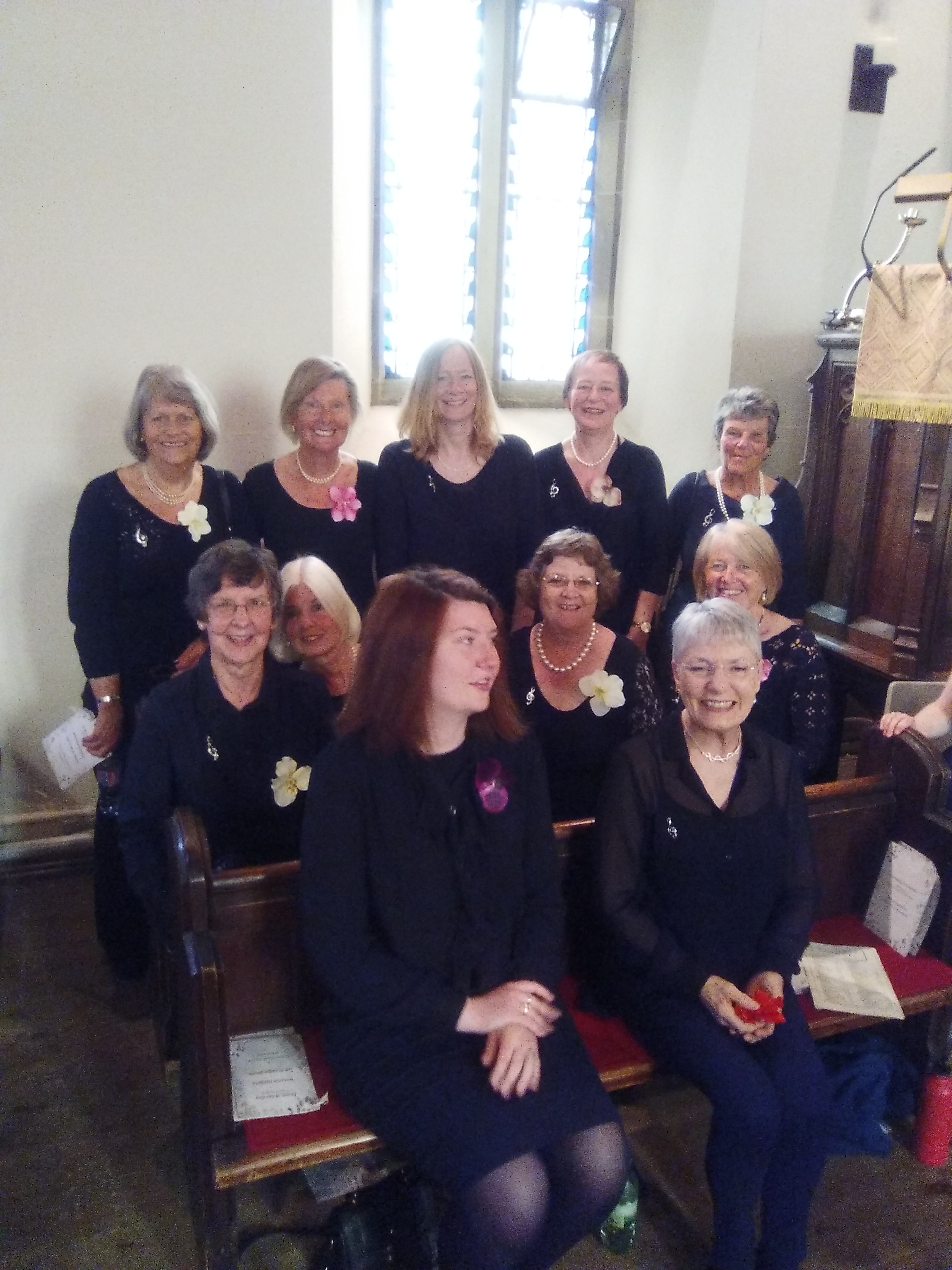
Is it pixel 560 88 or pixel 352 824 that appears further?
pixel 560 88

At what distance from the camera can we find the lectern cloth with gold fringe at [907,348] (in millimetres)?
3184

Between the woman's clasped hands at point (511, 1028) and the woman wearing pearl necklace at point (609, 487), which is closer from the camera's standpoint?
the woman's clasped hands at point (511, 1028)

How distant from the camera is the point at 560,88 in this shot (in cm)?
435

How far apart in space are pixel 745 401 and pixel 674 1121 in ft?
6.60

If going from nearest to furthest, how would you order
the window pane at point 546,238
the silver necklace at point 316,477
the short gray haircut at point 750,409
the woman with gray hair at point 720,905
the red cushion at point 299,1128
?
the red cushion at point 299,1128, the woman with gray hair at point 720,905, the silver necklace at point 316,477, the short gray haircut at point 750,409, the window pane at point 546,238

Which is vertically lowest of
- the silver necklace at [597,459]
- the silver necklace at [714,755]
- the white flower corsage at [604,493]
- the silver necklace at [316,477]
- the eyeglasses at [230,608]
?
the silver necklace at [714,755]

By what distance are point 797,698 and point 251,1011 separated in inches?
61.2

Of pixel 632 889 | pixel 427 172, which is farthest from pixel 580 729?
pixel 427 172

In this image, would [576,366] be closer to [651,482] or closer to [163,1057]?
[651,482]

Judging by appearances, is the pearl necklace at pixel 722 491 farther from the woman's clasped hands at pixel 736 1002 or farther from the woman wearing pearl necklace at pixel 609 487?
the woman's clasped hands at pixel 736 1002

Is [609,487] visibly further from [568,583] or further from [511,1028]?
[511,1028]

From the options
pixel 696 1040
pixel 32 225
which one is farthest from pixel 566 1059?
pixel 32 225

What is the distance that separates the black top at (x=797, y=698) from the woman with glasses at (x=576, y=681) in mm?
342

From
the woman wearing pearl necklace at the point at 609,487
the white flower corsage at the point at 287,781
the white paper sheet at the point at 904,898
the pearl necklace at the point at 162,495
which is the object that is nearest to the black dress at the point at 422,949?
the white flower corsage at the point at 287,781
